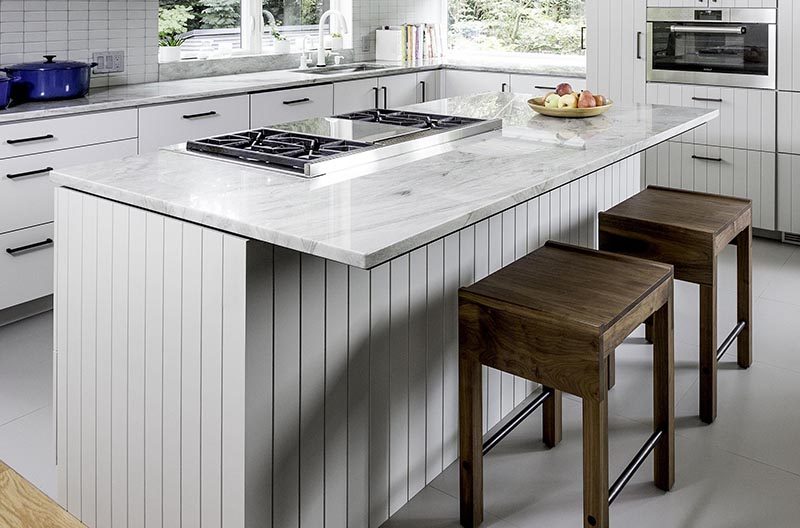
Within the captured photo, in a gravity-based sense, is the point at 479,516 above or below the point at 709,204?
below

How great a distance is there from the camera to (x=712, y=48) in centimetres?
439

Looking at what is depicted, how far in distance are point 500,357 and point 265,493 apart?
1.95 ft

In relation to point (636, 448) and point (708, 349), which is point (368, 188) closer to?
point (636, 448)

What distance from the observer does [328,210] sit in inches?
64.8

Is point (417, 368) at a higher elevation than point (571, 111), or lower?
lower

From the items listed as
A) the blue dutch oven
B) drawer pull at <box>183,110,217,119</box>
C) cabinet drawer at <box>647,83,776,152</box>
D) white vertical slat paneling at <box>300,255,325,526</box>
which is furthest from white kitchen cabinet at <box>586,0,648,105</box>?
white vertical slat paneling at <box>300,255,325,526</box>

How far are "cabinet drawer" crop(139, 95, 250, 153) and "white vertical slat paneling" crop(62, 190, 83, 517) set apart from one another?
1782 mm

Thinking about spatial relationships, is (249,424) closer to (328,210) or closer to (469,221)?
(328,210)

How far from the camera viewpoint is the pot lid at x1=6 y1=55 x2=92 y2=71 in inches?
136

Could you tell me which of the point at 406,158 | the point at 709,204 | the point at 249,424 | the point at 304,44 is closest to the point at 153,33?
the point at 304,44

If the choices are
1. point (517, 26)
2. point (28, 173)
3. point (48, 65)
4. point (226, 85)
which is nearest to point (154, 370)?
point (28, 173)

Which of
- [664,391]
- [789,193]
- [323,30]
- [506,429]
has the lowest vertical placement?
[506,429]

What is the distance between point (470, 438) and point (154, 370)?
0.76 metres

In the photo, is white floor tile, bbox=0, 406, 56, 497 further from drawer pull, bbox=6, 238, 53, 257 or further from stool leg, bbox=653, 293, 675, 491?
stool leg, bbox=653, 293, 675, 491
